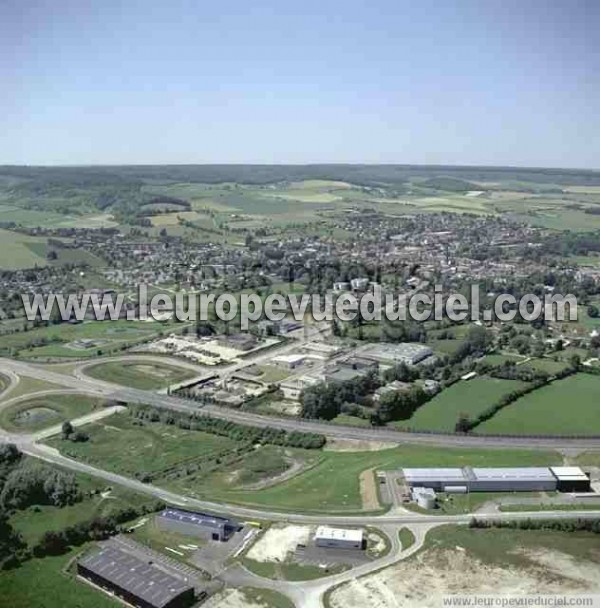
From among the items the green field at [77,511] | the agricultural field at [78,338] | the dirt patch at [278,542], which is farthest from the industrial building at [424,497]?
the agricultural field at [78,338]

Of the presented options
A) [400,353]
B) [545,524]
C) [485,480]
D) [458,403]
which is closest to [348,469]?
[485,480]

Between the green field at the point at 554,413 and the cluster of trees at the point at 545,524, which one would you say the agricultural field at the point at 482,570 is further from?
the green field at the point at 554,413

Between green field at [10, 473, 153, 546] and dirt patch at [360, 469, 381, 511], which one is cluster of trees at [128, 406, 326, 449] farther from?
green field at [10, 473, 153, 546]

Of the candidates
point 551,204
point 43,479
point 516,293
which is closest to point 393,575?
point 43,479

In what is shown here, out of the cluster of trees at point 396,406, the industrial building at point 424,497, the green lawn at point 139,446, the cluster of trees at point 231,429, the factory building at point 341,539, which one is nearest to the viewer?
the factory building at point 341,539

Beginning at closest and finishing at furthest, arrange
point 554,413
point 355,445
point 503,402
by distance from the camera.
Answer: point 355,445 < point 554,413 < point 503,402

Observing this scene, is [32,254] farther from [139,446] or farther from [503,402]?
[503,402]

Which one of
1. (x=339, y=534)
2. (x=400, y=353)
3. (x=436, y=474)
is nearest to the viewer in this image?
(x=339, y=534)
